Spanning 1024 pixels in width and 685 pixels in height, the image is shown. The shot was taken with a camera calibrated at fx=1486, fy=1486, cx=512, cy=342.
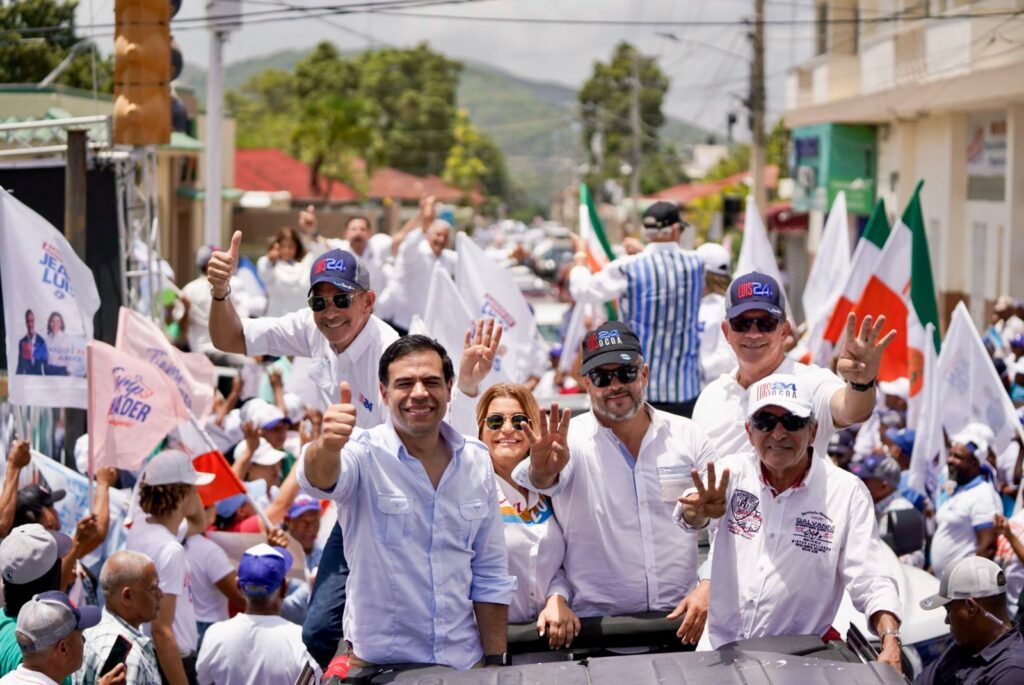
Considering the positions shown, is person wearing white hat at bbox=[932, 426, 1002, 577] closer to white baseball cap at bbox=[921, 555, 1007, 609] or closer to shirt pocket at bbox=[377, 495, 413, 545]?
white baseball cap at bbox=[921, 555, 1007, 609]

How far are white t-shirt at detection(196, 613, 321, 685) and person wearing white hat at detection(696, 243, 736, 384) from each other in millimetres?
4020

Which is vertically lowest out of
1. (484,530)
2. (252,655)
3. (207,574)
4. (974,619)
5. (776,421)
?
(252,655)

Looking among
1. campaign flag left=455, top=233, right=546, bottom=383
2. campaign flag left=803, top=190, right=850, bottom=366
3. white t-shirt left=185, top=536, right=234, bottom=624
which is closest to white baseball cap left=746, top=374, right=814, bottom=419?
white t-shirt left=185, top=536, right=234, bottom=624

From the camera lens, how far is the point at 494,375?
9.09 m

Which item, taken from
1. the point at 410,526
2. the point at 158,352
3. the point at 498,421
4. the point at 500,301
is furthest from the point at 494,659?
the point at 500,301

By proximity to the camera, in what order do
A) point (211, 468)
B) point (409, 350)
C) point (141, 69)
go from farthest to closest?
point (141, 69) < point (211, 468) < point (409, 350)

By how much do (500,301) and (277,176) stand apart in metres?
50.9

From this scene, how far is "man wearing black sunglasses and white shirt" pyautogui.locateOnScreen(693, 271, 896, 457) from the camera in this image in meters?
5.14

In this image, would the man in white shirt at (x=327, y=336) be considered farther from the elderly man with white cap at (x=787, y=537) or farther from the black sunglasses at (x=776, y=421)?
the black sunglasses at (x=776, y=421)

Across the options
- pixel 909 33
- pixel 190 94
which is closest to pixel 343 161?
pixel 190 94

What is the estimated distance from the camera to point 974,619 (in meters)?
5.02

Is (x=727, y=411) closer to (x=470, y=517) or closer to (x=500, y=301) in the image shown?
(x=470, y=517)

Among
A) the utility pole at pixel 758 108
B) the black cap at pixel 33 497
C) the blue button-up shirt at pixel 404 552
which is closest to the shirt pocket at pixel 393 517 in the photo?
the blue button-up shirt at pixel 404 552

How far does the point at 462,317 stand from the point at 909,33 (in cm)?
1685
